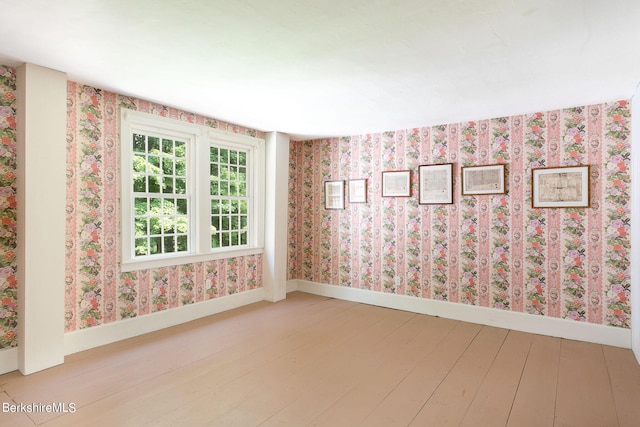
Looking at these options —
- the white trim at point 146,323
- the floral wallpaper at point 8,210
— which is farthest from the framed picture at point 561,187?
the floral wallpaper at point 8,210

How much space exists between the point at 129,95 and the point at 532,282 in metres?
4.91

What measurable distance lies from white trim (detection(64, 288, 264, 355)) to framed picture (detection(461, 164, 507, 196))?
337cm

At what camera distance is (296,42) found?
7.90 feet

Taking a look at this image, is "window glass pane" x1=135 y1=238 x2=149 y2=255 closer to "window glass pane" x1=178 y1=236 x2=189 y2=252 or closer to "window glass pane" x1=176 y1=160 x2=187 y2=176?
"window glass pane" x1=178 y1=236 x2=189 y2=252

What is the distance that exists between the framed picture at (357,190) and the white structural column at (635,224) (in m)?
3.07

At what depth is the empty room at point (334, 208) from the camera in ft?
7.70

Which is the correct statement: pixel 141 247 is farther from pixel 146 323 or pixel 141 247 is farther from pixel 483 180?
pixel 483 180

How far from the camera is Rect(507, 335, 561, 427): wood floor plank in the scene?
7.84 ft

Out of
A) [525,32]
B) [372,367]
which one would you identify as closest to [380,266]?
[372,367]

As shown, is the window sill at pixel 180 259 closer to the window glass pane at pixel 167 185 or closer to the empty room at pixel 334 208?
the empty room at pixel 334 208

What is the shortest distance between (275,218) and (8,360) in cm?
331

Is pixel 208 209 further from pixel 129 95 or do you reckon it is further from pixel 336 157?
pixel 336 157

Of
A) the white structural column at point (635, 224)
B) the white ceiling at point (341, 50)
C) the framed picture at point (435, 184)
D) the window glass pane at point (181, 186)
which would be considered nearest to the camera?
the white ceiling at point (341, 50)

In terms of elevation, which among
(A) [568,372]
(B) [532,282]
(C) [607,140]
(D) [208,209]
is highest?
(C) [607,140]
